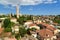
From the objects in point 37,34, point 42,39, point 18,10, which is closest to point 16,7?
point 18,10

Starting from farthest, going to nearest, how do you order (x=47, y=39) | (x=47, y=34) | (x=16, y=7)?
(x=16, y=7) → (x=47, y=34) → (x=47, y=39)

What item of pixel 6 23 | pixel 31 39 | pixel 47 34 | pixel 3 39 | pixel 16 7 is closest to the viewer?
pixel 3 39

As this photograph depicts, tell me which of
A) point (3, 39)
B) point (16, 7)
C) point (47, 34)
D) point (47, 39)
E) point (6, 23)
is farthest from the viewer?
point (16, 7)

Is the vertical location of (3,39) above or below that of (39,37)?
above

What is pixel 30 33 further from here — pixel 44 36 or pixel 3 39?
pixel 3 39

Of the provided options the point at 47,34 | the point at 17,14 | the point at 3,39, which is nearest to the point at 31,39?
the point at 47,34

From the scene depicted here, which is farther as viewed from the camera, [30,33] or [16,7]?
[16,7]

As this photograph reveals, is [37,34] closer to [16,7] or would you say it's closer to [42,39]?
[42,39]

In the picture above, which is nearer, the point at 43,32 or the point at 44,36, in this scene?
the point at 44,36

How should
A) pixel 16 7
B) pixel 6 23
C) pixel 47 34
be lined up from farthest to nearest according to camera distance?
pixel 16 7 → pixel 6 23 → pixel 47 34
